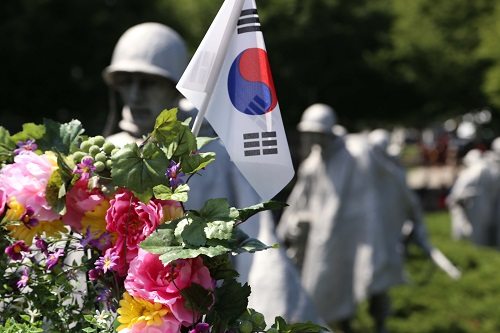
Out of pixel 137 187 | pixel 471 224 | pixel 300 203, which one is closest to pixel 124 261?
pixel 137 187

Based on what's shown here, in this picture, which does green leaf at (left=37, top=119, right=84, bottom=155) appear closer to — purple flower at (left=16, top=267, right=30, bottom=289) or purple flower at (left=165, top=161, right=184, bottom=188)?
purple flower at (left=16, top=267, right=30, bottom=289)

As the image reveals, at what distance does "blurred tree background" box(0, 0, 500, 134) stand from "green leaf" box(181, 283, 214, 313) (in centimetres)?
2110

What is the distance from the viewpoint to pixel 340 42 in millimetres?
33000

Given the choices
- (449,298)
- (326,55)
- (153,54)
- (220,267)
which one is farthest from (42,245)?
(326,55)

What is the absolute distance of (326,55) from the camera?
32.9 meters

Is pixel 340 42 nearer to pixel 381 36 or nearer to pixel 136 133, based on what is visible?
pixel 381 36

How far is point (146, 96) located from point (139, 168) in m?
2.09

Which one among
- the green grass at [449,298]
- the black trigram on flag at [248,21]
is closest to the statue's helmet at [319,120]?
the green grass at [449,298]

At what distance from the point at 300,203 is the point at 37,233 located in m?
7.57

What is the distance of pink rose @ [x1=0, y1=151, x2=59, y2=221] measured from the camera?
8.11ft

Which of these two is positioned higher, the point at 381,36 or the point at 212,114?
the point at 212,114

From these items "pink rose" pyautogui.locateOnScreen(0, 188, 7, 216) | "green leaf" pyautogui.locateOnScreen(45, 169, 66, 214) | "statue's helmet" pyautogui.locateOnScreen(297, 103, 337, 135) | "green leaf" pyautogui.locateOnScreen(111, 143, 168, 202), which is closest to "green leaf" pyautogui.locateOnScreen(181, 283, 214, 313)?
"green leaf" pyautogui.locateOnScreen(111, 143, 168, 202)

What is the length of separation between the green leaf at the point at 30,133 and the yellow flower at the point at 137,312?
26.8 inches

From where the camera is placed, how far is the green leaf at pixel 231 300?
226cm
